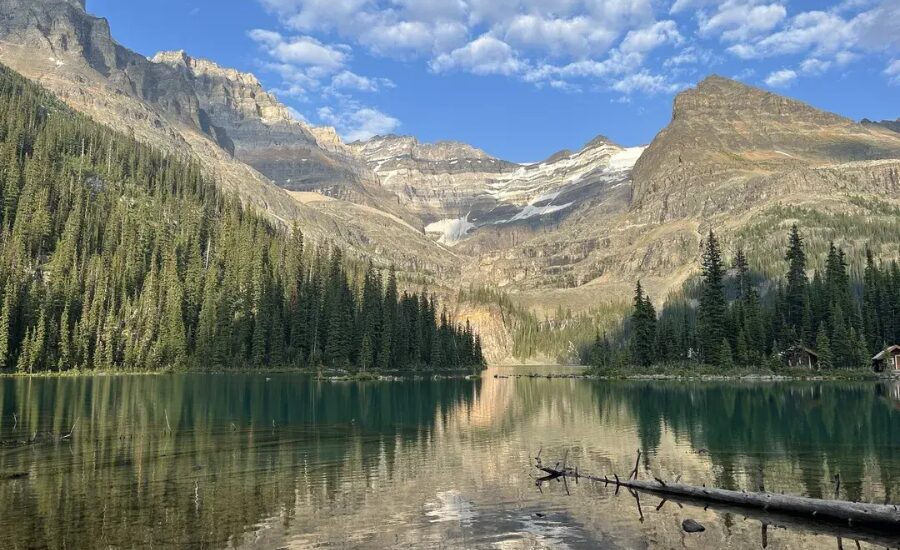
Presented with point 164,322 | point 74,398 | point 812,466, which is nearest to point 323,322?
point 164,322

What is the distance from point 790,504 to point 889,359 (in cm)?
11778

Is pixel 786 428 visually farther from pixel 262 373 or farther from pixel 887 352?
pixel 262 373

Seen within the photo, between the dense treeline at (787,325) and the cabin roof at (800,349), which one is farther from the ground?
the dense treeline at (787,325)

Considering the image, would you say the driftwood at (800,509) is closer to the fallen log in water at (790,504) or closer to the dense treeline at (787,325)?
the fallen log in water at (790,504)

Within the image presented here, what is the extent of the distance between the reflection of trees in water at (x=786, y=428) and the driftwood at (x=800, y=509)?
4317 mm

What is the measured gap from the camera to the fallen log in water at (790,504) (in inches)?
960

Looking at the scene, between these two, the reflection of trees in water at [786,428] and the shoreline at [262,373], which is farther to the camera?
the shoreline at [262,373]

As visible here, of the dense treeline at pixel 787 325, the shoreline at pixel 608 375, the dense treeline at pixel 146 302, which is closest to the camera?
the shoreline at pixel 608 375

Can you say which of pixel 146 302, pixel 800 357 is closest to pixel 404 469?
pixel 800 357

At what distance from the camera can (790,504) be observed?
26.9 m

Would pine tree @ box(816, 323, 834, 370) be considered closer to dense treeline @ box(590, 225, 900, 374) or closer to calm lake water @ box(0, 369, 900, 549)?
dense treeline @ box(590, 225, 900, 374)

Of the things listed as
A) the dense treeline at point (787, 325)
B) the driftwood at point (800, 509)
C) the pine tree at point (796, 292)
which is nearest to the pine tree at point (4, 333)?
the dense treeline at point (787, 325)

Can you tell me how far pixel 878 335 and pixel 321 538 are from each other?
15132cm

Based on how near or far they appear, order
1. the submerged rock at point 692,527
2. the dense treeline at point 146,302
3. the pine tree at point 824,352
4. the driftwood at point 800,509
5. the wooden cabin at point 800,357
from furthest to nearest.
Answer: the dense treeline at point 146,302, the wooden cabin at point 800,357, the pine tree at point 824,352, the submerged rock at point 692,527, the driftwood at point 800,509
